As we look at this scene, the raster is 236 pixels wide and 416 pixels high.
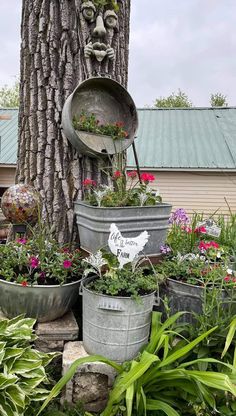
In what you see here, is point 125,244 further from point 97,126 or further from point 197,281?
point 97,126

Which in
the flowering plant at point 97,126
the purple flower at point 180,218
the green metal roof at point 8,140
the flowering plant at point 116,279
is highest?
the green metal roof at point 8,140

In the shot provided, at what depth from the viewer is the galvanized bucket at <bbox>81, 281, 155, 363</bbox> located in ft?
4.70

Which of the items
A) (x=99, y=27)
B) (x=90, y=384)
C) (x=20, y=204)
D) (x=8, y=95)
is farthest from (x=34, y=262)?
(x=8, y=95)

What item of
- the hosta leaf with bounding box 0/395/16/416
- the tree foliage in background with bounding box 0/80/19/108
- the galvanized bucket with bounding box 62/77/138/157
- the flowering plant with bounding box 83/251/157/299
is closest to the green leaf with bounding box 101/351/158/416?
the flowering plant with bounding box 83/251/157/299

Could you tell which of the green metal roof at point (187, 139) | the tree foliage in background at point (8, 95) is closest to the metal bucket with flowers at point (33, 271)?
the green metal roof at point (187, 139)

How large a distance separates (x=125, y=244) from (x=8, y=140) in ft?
27.9

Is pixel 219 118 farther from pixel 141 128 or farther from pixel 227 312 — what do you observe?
pixel 227 312

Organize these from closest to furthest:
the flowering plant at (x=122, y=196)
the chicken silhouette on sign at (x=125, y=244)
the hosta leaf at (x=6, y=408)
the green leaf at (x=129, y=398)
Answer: the green leaf at (x=129, y=398) → the hosta leaf at (x=6, y=408) → the chicken silhouette on sign at (x=125, y=244) → the flowering plant at (x=122, y=196)

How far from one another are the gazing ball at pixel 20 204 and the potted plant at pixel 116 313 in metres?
0.53

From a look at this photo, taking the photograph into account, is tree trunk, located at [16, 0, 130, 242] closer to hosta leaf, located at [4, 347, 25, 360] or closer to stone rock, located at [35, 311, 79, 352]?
stone rock, located at [35, 311, 79, 352]

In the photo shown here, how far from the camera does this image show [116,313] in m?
1.44

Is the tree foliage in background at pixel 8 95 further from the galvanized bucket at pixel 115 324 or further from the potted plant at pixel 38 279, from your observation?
the galvanized bucket at pixel 115 324

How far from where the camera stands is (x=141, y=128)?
30.4ft

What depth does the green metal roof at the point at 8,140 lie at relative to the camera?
8356 millimetres
